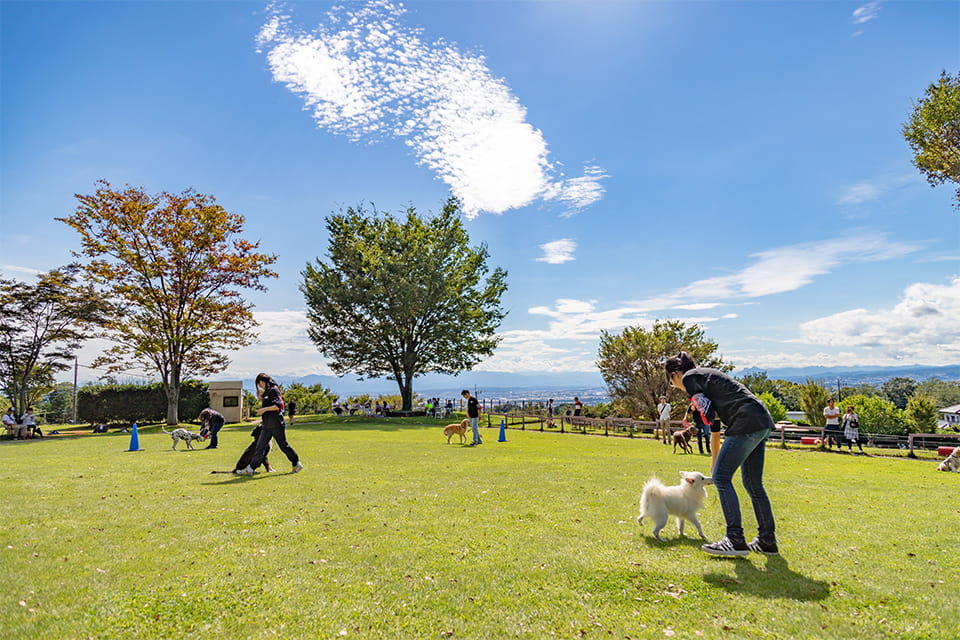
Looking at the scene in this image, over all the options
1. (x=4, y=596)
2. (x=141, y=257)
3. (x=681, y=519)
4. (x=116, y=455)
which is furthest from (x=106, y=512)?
(x=141, y=257)

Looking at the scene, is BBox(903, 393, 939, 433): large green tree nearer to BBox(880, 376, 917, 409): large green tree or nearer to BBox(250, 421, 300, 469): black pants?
BBox(250, 421, 300, 469): black pants

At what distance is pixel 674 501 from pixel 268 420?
7.99m

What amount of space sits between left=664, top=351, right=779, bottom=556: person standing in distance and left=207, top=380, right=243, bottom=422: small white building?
34.6 meters

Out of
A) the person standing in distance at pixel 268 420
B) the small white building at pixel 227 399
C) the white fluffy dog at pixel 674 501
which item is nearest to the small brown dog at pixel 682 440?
the white fluffy dog at pixel 674 501

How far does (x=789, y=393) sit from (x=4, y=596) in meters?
96.9

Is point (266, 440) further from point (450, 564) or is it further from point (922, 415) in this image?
point (922, 415)

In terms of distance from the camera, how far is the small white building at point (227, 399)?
33938 mm

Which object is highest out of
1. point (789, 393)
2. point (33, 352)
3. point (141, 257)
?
point (141, 257)

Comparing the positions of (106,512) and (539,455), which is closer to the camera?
(106,512)

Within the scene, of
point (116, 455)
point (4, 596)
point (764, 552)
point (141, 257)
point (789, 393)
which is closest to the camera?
point (4, 596)

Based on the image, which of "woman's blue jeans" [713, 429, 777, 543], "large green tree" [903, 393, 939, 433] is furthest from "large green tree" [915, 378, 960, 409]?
"woman's blue jeans" [713, 429, 777, 543]

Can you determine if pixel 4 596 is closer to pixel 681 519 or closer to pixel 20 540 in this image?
pixel 20 540

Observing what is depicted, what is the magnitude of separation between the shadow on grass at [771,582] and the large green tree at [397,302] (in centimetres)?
3057

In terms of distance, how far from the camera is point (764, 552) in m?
5.18
